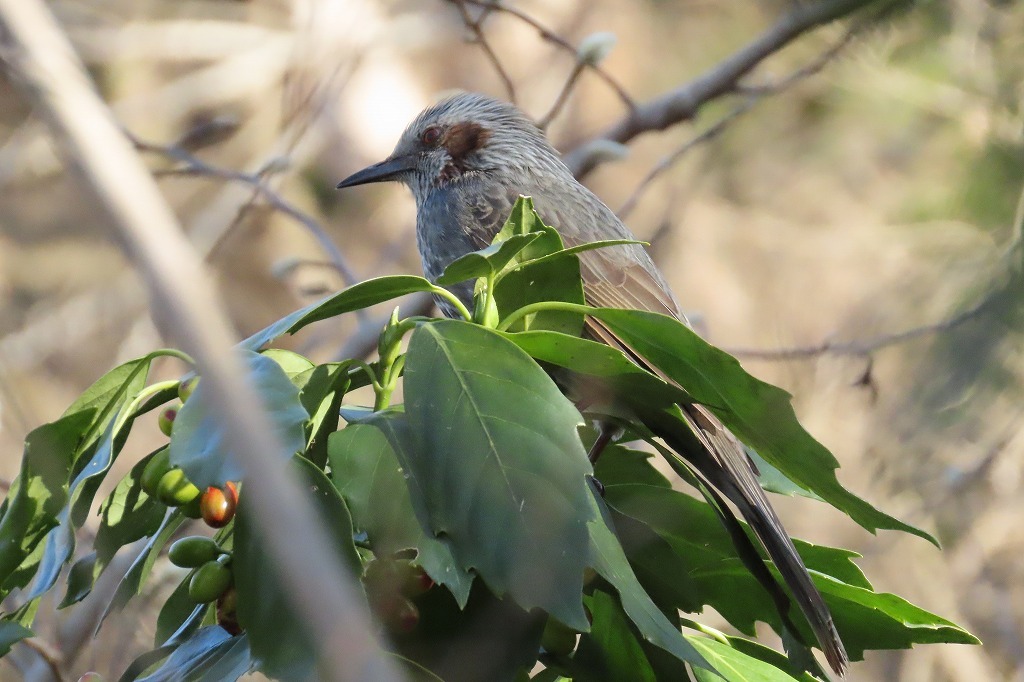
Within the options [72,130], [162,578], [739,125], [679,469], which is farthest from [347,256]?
[72,130]

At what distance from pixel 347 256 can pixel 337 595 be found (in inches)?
260

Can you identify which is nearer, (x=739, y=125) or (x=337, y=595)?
(x=337, y=595)

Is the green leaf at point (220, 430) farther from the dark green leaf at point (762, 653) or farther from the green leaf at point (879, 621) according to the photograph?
the green leaf at point (879, 621)

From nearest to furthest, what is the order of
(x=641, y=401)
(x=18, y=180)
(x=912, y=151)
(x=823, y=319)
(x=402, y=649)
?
(x=402, y=649) → (x=641, y=401) → (x=912, y=151) → (x=18, y=180) → (x=823, y=319)

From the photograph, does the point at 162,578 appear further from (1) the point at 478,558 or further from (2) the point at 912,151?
(2) the point at 912,151


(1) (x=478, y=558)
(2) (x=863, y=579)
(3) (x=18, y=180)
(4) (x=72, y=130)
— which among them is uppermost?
(3) (x=18, y=180)

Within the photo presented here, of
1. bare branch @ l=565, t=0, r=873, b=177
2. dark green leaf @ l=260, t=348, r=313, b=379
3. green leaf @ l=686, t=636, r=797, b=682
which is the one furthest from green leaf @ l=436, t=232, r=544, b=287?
bare branch @ l=565, t=0, r=873, b=177

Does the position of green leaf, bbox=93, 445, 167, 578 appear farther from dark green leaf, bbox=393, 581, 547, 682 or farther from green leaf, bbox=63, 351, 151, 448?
dark green leaf, bbox=393, 581, 547, 682

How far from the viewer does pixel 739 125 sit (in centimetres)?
474

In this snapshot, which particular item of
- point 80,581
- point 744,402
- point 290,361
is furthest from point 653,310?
point 80,581

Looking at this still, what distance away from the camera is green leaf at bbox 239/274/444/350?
4.88ft

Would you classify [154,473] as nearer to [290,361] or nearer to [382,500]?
[290,361]

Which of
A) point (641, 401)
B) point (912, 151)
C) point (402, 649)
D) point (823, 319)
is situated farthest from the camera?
point (823, 319)

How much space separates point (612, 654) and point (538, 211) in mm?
1797
